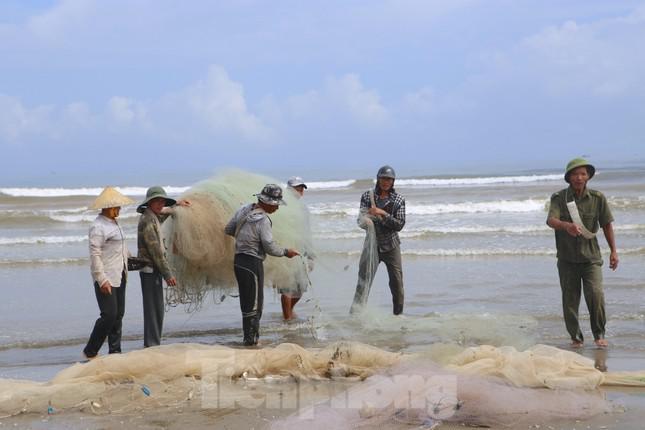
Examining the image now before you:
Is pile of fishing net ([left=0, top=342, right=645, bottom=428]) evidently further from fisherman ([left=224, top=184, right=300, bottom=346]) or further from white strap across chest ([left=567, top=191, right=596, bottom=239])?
white strap across chest ([left=567, top=191, right=596, bottom=239])

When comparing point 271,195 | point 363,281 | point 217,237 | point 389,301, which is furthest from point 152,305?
point 389,301

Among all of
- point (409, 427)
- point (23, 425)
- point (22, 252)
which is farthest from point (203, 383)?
point (22, 252)

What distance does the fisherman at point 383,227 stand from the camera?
8.22 m

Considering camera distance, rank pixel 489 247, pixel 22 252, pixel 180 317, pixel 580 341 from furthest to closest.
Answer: pixel 22 252
pixel 489 247
pixel 180 317
pixel 580 341

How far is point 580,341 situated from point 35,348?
5.49 metres

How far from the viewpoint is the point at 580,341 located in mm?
7477

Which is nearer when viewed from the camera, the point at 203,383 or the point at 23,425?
the point at 23,425

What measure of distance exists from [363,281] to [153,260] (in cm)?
225

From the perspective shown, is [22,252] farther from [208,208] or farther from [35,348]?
[208,208]

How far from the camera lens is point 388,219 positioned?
8.20m

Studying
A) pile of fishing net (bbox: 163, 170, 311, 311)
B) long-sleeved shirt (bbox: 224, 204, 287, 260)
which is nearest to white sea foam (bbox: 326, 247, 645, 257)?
pile of fishing net (bbox: 163, 170, 311, 311)

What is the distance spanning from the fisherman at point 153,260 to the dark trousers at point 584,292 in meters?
3.65

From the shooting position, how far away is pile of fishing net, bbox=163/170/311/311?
7766mm

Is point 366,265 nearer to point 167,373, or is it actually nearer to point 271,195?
point 271,195
